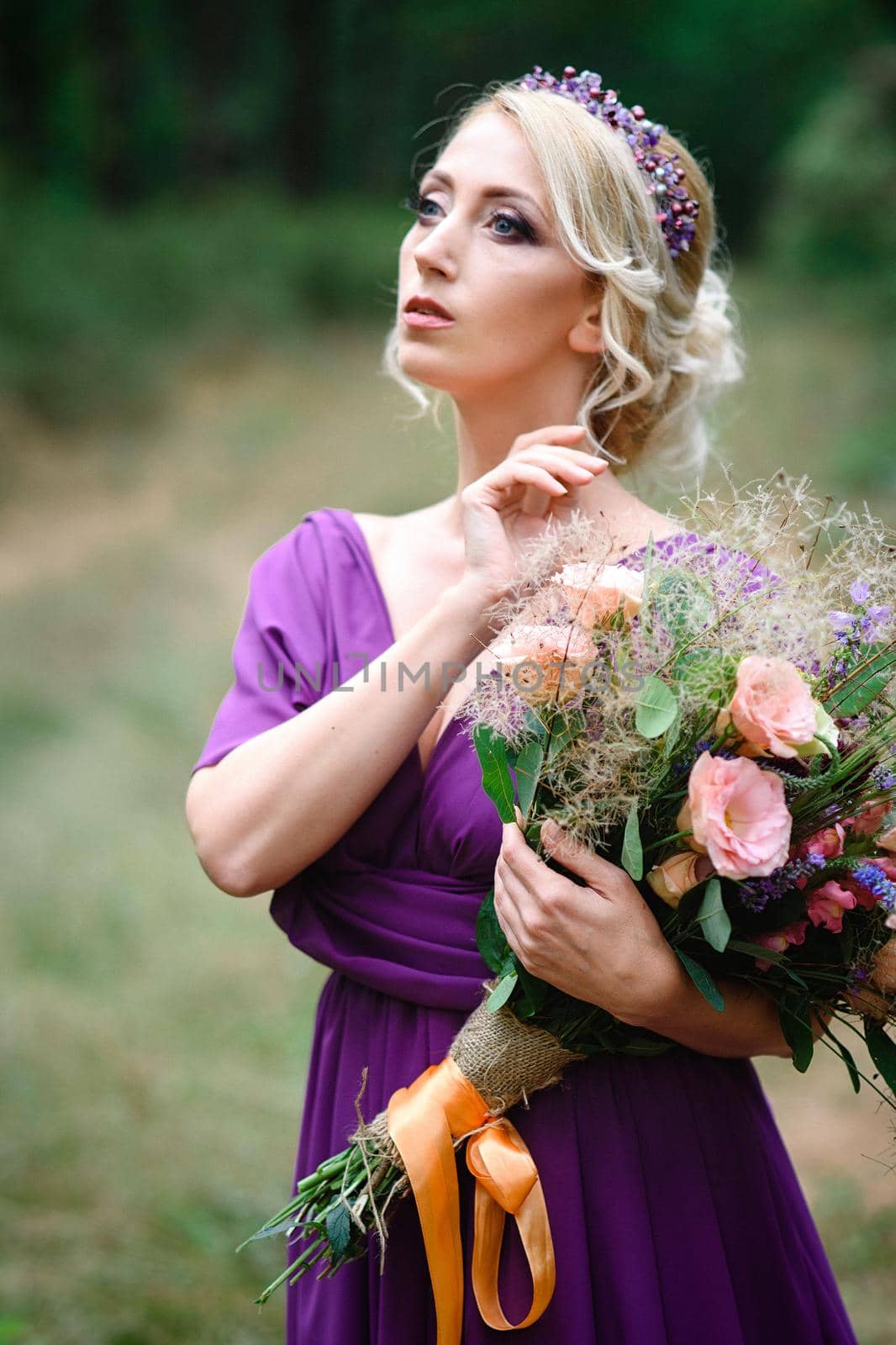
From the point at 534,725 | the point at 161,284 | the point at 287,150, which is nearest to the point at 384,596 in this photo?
the point at 534,725

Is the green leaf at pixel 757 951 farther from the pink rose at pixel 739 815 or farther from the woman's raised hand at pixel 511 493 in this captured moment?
the woman's raised hand at pixel 511 493

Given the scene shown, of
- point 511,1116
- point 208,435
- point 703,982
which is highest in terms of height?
point 703,982

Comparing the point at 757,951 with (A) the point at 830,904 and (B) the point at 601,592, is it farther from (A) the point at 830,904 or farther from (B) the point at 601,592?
(B) the point at 601,592

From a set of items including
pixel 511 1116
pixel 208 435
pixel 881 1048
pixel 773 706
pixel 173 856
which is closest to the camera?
pixel 773 706

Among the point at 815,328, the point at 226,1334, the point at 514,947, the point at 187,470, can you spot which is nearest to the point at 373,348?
the point at 187,470

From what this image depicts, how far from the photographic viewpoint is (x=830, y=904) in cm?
123

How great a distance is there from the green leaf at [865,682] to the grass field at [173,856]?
0.80 metres

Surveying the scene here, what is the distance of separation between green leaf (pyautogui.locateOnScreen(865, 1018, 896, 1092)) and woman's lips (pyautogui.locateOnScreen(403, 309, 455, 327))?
981 mm

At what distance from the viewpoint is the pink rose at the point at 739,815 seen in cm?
109

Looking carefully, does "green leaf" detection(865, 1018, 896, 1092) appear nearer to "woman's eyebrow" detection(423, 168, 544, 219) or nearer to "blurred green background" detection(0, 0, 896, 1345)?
"woman's eyebrow" detection(423, 168, 544, 219)

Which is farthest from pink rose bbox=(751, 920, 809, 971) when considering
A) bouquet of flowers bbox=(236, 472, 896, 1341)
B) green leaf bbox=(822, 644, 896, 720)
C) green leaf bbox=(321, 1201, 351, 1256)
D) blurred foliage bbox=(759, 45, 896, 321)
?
blurred foliage bbox=(759, 45, 896, 321)

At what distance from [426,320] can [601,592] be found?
0.60m

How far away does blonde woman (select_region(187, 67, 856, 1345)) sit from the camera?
1413mm

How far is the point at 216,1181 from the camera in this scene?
10.7 feet
